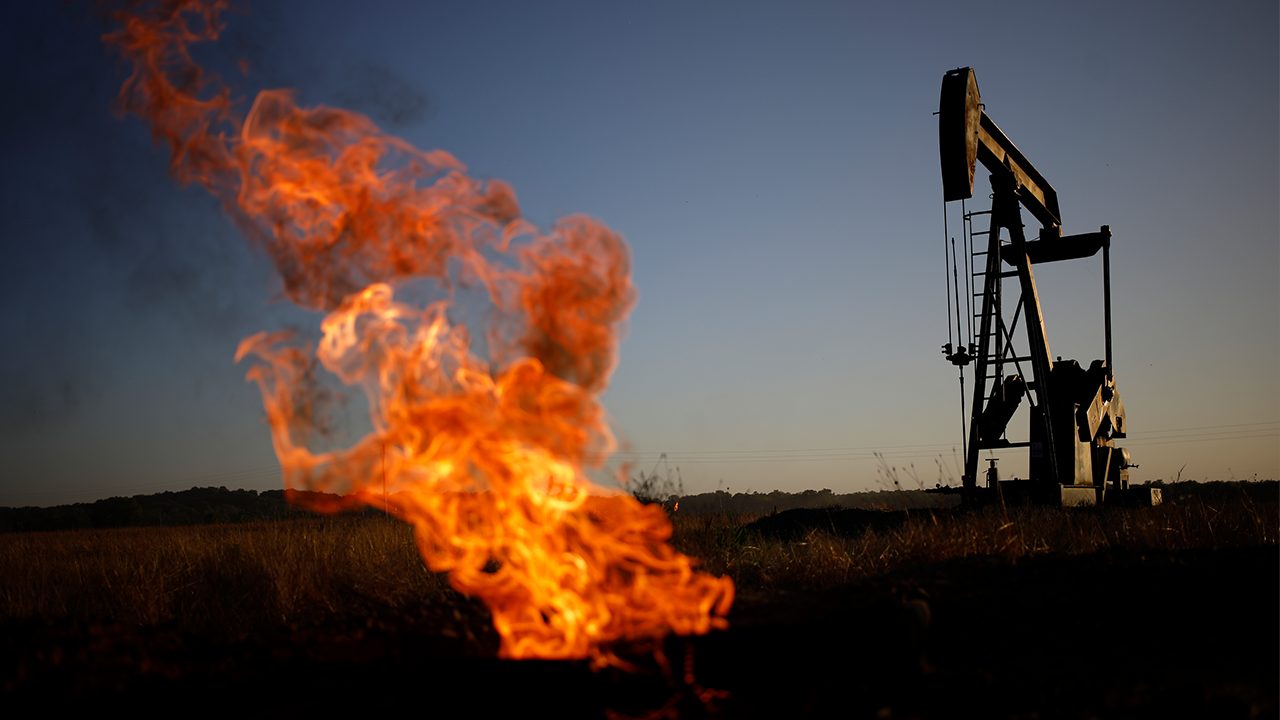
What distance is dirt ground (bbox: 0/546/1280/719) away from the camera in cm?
396

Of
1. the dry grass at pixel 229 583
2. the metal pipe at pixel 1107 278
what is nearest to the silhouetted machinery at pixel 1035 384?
the metal pipe at pixel 1107 278

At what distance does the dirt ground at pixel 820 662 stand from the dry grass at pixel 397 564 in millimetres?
1478

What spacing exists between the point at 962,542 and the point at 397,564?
302 inches

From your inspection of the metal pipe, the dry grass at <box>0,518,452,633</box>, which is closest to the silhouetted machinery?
the metal pipe

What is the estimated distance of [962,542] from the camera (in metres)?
8.17

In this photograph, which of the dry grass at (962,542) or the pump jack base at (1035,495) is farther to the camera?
the pump jack base at (1035,495)

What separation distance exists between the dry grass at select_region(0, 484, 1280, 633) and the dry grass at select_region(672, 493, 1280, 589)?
0.8 inches

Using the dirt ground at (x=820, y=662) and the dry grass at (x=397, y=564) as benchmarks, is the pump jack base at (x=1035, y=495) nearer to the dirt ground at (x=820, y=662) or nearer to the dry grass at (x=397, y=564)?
the dry grass at (x=397, y=564)

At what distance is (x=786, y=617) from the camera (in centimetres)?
583

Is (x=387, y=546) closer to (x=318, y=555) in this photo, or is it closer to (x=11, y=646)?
(x=318, y=555)

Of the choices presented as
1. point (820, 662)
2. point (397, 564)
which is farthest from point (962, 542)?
point (397, 564)

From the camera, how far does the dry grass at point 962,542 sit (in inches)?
314

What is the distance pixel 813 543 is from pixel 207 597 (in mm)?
8152

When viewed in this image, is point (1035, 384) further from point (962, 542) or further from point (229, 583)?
point (229, 583)
